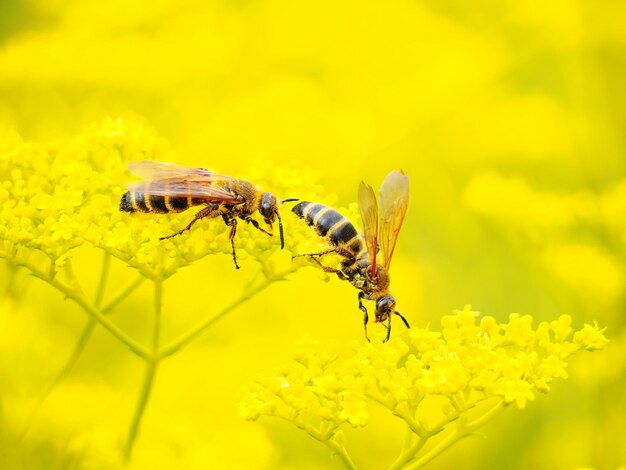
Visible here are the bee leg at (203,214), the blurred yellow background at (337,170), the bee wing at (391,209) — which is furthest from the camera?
the blurred yellow background at (337,170)

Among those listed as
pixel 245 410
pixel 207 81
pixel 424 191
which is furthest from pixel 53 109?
pixel 245 410

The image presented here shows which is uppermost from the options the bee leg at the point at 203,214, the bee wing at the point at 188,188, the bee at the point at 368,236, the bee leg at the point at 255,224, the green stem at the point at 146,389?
the bee wing at the point at 188,188

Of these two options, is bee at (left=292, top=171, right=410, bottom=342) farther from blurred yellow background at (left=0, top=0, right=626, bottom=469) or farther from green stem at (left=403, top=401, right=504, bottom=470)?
green stem at (left=403, top=401, right=504, bottom=470)

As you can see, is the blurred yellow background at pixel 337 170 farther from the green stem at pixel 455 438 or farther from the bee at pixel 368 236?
the green stem at pixel 455 438

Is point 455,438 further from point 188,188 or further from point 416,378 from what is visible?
point 188,188

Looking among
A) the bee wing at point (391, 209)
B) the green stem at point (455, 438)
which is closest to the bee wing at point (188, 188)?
the bee wing at point (391, 209)

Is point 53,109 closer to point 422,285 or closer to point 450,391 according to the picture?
point 422,285

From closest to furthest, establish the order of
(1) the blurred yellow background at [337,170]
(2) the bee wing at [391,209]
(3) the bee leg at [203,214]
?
1. (3) the bee leg at [203,214]
2. (2) the bee wing at [391,209]
3. (1) the blurred yellow background at [337,170]

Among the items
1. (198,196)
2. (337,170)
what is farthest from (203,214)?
(337,170)
